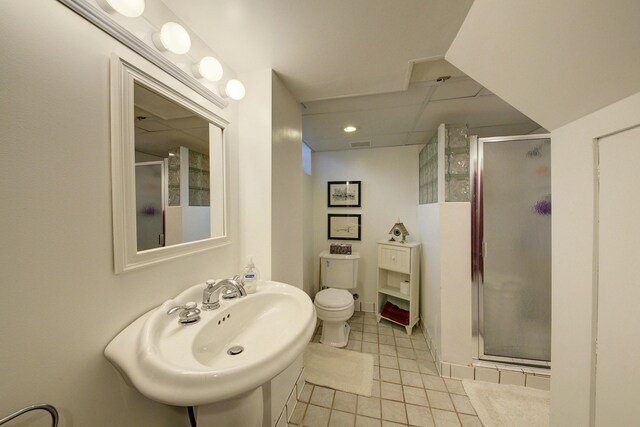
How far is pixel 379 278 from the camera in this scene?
101 inches

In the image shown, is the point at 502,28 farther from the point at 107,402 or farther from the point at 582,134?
the point at 107,402

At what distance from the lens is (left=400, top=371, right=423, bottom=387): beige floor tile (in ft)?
5.40

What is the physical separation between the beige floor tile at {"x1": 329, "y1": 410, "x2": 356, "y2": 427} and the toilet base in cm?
67

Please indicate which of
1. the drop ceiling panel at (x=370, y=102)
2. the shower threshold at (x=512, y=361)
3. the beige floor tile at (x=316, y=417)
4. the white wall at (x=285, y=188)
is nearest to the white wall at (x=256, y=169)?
the white wall at (x=285, y=188)

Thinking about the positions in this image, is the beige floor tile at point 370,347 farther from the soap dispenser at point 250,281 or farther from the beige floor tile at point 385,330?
the soap dispenser at point 250,281

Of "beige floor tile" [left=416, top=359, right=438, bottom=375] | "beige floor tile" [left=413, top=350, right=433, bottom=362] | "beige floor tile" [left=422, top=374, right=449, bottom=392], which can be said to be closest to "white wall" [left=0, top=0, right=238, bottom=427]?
"beige floor tile" [left=422, top=374, right=449, bottom=392]

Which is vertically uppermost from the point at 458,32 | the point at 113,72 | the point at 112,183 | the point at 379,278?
the point at 458,32

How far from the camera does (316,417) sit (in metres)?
1.37

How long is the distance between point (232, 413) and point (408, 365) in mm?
1683

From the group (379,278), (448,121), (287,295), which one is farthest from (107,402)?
(448,121)

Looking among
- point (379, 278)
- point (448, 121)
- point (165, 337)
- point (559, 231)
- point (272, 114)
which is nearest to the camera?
point (165, 337)

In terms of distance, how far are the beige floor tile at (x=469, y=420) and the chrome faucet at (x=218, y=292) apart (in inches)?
63.3

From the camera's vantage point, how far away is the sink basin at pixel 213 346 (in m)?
0.51

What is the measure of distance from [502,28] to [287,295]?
1352 mm
